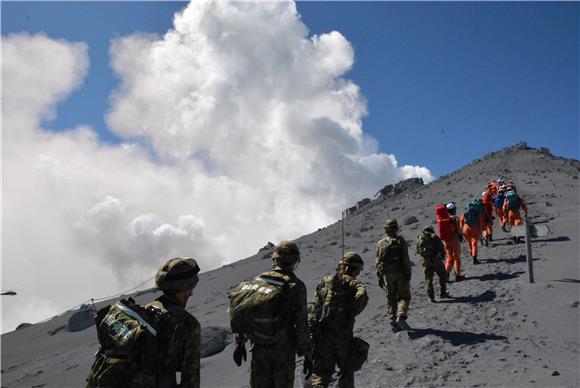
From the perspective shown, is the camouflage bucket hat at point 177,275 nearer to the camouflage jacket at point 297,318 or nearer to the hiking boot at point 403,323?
the camouflage jacket at point 297,318

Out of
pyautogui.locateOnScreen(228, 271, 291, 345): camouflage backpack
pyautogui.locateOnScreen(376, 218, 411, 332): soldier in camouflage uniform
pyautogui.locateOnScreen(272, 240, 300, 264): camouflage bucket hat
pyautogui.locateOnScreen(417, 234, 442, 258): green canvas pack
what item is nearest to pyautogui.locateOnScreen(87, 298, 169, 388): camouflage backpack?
pyautogui.locateOnScreen(228, 271, 291, 345): camouflage backpack

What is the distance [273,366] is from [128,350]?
1970 mm

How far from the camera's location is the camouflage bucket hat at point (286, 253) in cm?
474

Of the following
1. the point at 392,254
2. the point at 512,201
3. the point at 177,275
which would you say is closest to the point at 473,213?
the point at 512,201

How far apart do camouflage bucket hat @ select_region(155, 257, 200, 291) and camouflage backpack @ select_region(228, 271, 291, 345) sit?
114 centimetres

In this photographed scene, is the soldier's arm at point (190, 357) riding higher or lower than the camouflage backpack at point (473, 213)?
lower

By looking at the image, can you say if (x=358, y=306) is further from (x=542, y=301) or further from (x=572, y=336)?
(x=542, y=301)

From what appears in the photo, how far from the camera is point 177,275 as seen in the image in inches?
133

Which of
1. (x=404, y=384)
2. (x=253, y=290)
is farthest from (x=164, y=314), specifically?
(x=404, y=384)

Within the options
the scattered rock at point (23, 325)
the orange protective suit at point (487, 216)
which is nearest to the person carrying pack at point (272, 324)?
the orange protective suit at point (487, 216)

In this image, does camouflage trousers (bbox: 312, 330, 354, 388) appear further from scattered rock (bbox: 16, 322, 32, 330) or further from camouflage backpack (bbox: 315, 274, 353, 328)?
scattered rock (bbox: 16, 322, 32, 330)

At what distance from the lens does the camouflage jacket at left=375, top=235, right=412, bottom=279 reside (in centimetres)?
784

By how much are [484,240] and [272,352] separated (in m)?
12.6

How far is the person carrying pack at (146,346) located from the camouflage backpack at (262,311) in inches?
48.2
